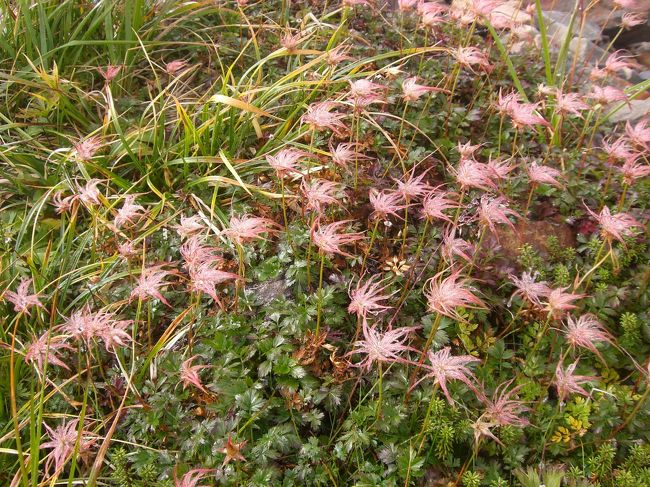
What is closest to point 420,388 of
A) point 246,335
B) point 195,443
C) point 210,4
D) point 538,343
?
point 538,343

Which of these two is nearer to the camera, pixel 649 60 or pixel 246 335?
pixel 246 335

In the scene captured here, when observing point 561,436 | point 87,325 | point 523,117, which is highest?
point 523,117

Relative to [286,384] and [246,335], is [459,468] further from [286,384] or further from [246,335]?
[246,335]

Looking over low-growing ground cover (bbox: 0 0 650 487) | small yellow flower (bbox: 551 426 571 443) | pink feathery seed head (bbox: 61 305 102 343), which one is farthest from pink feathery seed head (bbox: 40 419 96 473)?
small yellow flower (bbox: 551 426 571 443)

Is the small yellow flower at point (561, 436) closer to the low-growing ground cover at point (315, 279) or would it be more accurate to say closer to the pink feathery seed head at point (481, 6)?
the low-growing ground cover at point (315, 279)

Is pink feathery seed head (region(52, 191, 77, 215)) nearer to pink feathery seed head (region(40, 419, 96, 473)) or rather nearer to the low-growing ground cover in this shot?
the low-growing ground cover

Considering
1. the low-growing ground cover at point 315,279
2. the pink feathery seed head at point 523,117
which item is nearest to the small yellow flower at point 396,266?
the low-growing ground cover at point 315,279

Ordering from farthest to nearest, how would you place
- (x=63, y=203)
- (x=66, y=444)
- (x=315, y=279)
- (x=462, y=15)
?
1. (x=462, y=15)
2. (x=315, y=279)
3. (x=63, y=203)
4. (x=66, y=444)

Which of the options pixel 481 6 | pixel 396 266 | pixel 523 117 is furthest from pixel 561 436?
pixel 481 6

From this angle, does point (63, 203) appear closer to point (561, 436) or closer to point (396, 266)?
point (396, 266)
